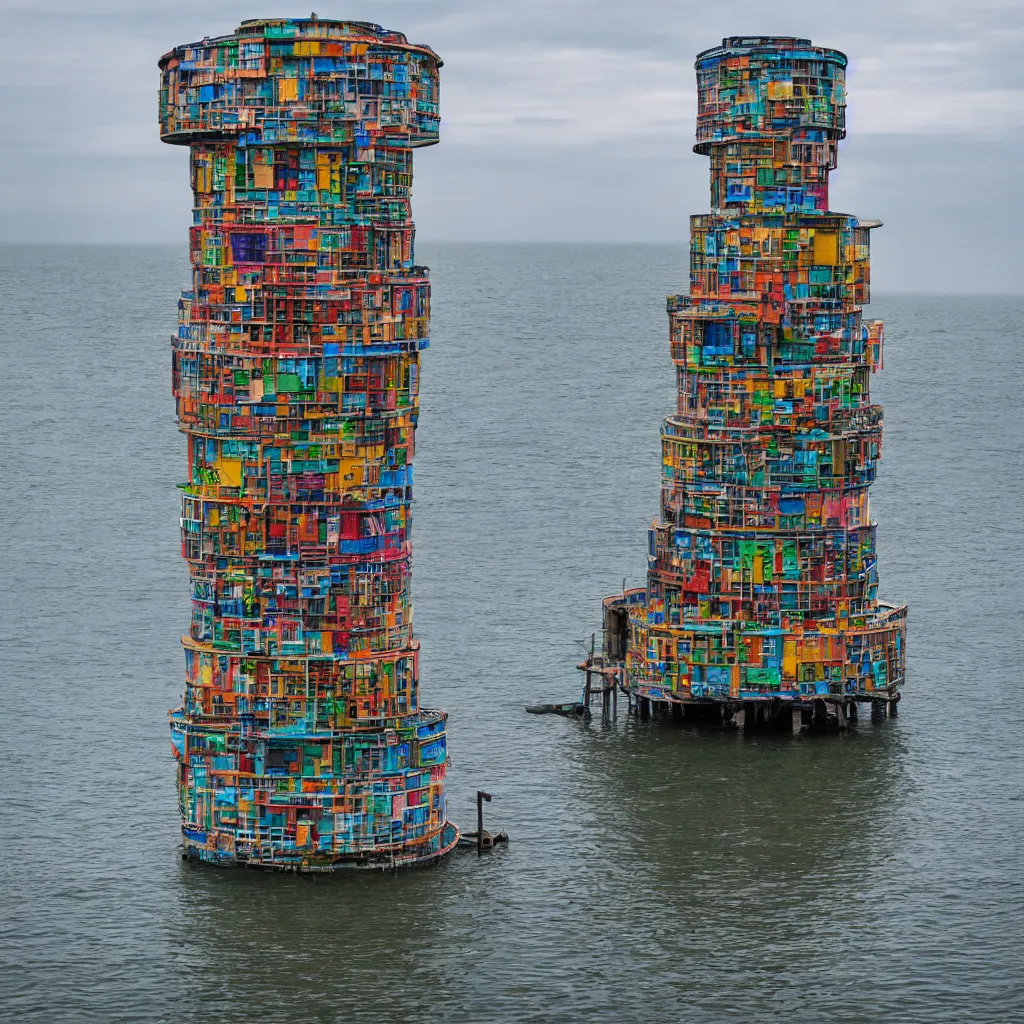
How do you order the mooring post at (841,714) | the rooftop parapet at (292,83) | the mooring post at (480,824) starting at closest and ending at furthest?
the rooftop parapet at (292,83), the mooring post at (480,824), the mooring post at (841,714)

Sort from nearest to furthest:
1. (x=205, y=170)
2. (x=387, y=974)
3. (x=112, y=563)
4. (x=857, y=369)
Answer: (x=387, y=974), (x=205, y=170), (x=857, y=369), (x=112, y=563)

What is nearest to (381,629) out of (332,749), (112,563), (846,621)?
(332,749)

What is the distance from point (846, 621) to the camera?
129875 mm

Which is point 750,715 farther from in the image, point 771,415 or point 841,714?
point 771,415

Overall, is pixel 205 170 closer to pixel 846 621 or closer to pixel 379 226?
pixel 379 226

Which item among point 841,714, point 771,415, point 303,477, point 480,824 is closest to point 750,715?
point 841,714

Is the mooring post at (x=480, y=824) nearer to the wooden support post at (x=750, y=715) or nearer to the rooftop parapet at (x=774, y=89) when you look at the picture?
the wooden support post at (x=750, y=715)

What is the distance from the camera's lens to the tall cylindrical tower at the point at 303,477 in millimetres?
103312

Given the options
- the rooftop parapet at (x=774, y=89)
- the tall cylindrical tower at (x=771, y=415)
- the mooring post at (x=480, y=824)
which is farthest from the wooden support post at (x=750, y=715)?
the rooftop parapet at (x=774, y=89)

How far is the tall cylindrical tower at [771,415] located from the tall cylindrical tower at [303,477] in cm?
2669

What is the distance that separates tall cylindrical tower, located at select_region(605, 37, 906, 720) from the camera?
12788 cm

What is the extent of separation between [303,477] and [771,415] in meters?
31.7

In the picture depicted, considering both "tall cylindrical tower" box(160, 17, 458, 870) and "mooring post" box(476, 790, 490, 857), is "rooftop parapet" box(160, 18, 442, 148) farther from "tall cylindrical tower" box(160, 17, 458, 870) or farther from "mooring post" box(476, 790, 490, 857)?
"mooring post" box(476, 790, 490, 857)

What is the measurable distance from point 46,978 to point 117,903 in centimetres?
799
